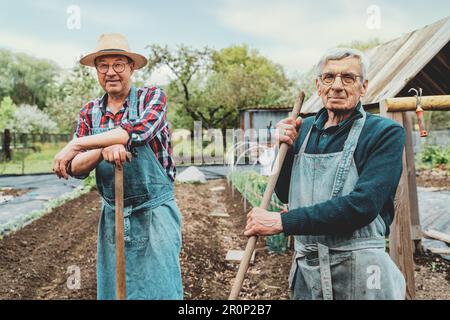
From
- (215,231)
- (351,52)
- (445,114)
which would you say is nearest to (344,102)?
(351,52)

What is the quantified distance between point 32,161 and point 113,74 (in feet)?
37.2

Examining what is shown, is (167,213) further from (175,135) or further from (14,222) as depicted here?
(175,135)

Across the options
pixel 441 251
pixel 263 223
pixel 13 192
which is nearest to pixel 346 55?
pixel 263 223

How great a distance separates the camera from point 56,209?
228 inches

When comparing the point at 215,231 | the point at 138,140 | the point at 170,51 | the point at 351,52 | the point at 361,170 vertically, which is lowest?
the point at 215,231

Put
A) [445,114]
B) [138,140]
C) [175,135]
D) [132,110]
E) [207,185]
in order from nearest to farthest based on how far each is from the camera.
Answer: [138,140], [132,110], [175,135], [207,185], [445,114]

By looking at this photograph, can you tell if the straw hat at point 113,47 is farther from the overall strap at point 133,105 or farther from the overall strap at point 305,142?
the overall strap at point 305,142

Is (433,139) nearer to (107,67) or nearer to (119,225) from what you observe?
(107,67)

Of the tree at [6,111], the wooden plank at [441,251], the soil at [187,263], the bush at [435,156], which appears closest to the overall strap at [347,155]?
the soil at [187,263]

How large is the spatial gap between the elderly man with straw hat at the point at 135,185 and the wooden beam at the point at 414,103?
118 centimetres

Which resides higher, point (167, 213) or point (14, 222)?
point (167, 213)

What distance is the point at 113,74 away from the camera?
1.78 meters

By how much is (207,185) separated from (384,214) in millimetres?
6033

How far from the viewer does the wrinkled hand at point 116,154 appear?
157 centimetres
